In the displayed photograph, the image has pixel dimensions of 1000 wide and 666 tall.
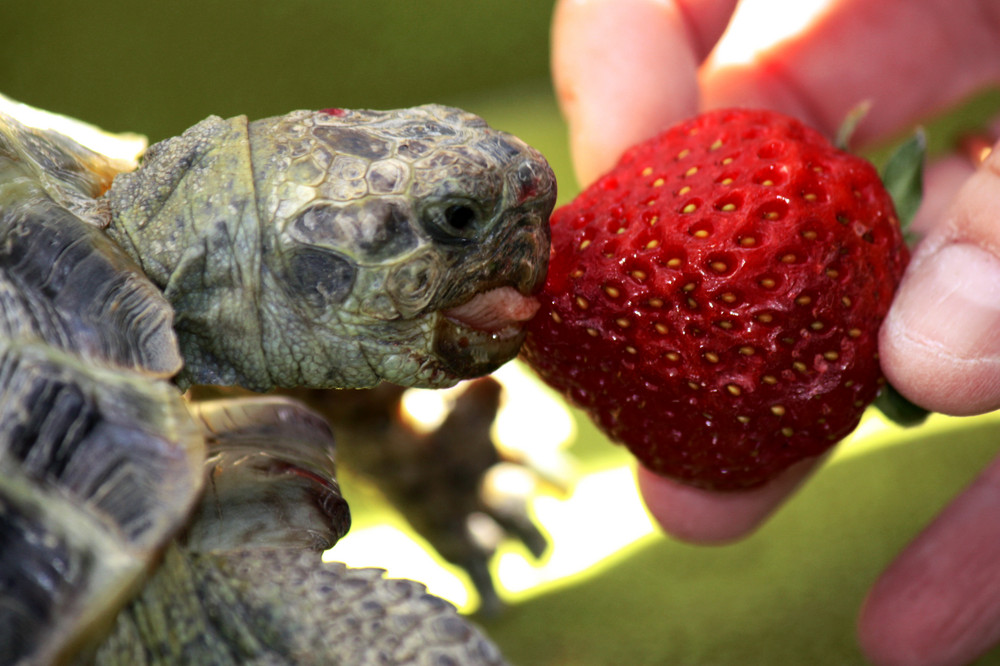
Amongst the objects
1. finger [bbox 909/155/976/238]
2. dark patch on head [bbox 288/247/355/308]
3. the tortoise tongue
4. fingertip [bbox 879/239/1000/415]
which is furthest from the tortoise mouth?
finger [bbox 909/155/976/238]

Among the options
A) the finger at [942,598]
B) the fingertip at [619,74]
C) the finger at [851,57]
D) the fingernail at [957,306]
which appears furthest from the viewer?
the finger at [851,57]

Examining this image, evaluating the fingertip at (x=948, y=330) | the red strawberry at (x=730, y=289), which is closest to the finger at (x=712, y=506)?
the red strawberry at (x=730, y=289)

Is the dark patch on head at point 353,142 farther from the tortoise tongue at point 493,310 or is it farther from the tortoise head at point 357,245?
the tortoise tongue at point 493,310

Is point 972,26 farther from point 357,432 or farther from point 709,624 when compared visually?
point 357,432

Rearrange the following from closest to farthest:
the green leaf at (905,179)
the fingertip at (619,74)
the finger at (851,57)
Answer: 1. the green leaf at (905,179)
2. the fingertip at (619,74)
3. the finger at (851,57)

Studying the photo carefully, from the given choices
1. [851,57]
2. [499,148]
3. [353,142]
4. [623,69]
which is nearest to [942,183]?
[851,57]

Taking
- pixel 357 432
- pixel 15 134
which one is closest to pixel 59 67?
pixel 357 432

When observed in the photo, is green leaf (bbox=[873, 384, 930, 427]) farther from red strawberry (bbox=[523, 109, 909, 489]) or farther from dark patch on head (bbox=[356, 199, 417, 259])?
dark patch on head (bbox=[356, 199, 417, 259])
